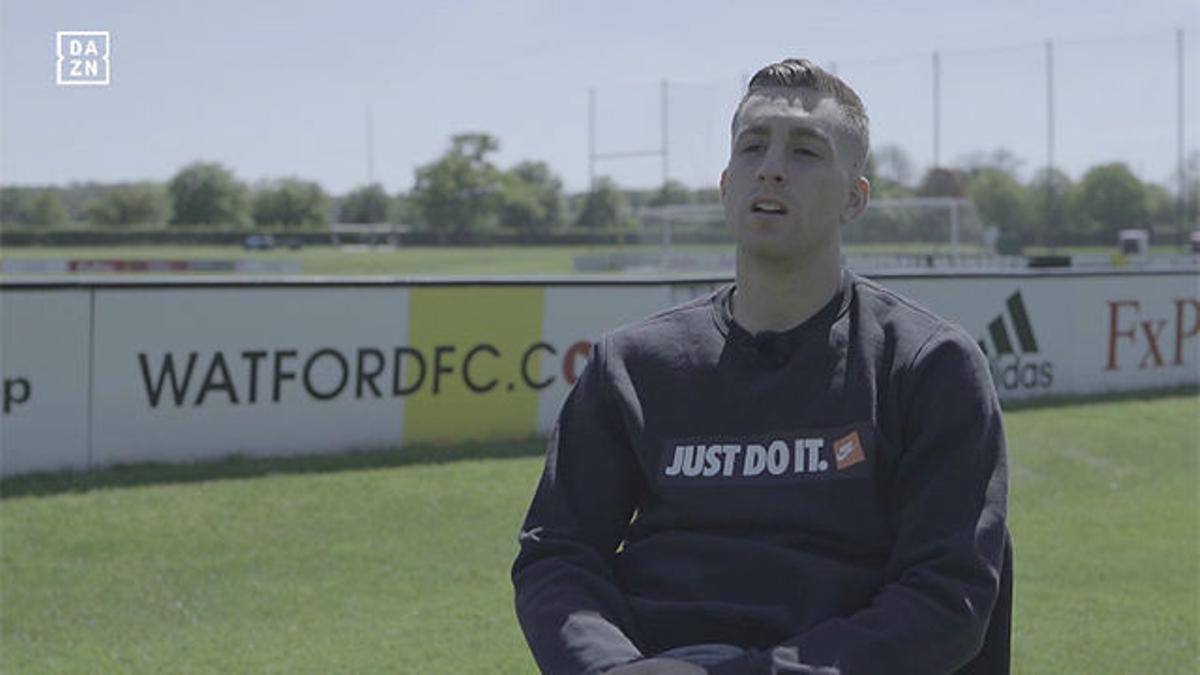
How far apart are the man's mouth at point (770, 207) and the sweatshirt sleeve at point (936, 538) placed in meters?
0.32

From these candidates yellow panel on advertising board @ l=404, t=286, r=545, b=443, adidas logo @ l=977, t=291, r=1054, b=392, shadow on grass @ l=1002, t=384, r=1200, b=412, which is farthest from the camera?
adidas logo @ l=977, t=291, r=1054, b=392

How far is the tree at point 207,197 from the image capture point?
234ft

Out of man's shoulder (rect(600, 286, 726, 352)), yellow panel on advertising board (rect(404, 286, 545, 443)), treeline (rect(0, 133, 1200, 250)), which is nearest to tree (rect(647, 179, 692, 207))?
treeline (rect(0, 133, 1200, 250))

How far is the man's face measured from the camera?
8.13 ft

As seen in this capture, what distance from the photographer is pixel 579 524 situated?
8.39 feet

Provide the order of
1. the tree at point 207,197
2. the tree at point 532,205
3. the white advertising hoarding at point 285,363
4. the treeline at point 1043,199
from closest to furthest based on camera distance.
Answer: the white advertising hoarding at point 285,363 < the treeline at point 1043,199 < the tree at point 532,205 < the tree at point 207,197

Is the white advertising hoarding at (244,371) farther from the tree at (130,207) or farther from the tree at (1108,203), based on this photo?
the tree at (130,207)

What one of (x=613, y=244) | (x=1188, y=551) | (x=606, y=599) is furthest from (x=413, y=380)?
(x=613, y=244)

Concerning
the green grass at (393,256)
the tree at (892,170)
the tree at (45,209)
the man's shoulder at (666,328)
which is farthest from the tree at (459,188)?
the man's shoulder at (666,328)

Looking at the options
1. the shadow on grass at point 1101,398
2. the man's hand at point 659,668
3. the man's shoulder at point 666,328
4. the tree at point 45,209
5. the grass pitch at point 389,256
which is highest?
the tree at point 45,209

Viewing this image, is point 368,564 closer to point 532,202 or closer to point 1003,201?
point 1003,201

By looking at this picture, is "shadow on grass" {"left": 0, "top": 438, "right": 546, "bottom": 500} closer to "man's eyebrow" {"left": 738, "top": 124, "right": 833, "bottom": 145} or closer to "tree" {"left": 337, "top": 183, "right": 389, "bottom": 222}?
"man's eyebrow" {"left": 738, "top": 124, "right": 833, "bottom": 145}

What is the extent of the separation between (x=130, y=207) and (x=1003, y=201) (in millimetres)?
46625

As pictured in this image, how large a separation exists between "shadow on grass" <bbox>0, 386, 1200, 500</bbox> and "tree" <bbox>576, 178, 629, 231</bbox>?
26.1 m
